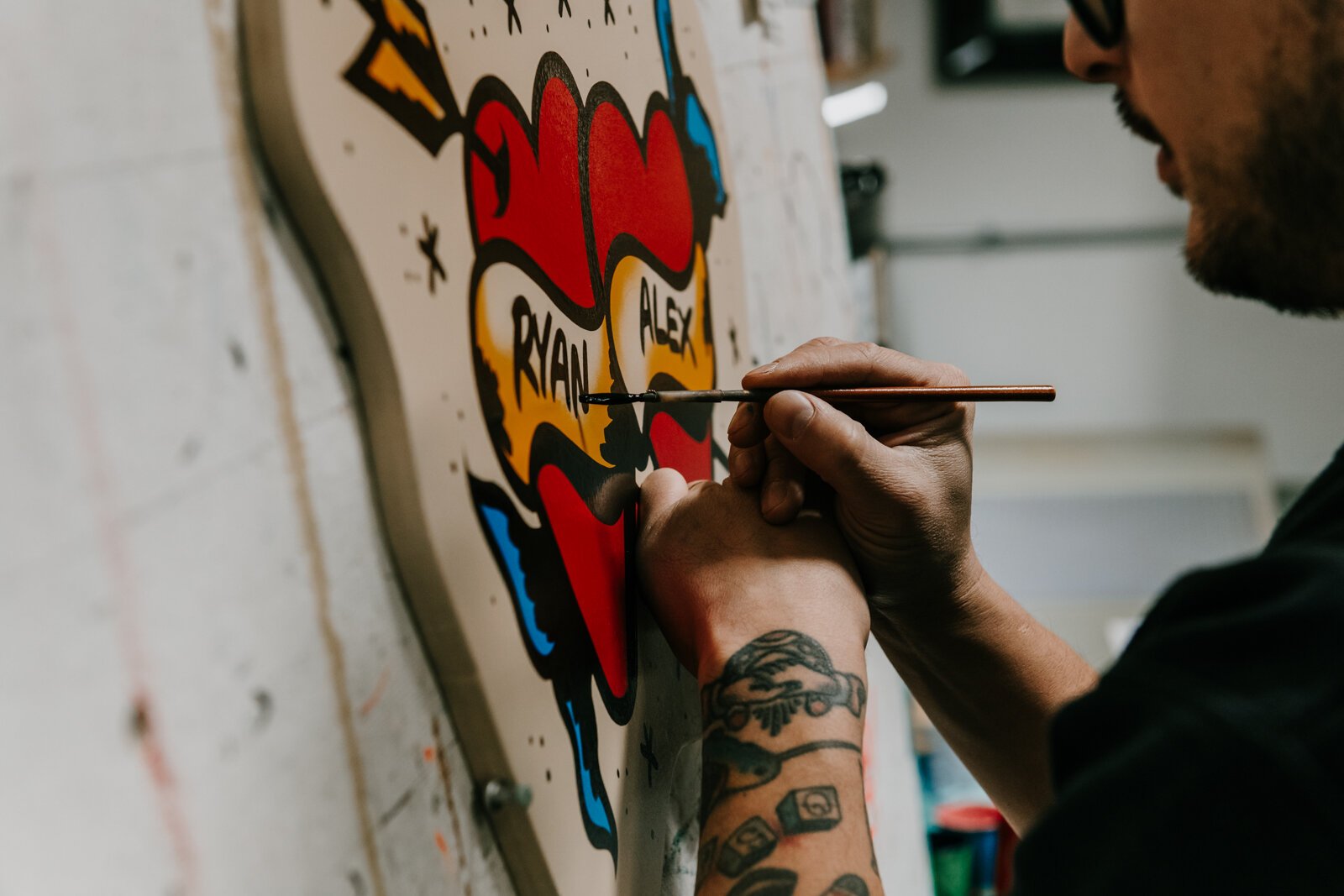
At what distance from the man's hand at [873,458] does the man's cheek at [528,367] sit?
0.37ft

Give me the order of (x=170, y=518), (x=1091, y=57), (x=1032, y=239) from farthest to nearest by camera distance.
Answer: (x=1032, y=239), (x=1091, y=57), (x=170, y=518)

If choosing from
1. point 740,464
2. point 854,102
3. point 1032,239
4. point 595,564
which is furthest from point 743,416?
point 1032,239

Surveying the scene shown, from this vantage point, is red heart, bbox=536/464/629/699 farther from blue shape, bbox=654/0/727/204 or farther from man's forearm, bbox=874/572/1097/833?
blue shape, bbox=654/0/727/204

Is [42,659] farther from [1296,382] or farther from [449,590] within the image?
[1296,382]

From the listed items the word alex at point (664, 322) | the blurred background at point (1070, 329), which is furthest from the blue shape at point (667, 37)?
the blurred background at point (1070, 329)

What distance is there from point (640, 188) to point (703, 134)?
0.18 m

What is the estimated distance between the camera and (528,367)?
0.58 metres

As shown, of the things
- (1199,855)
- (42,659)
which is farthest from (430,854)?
(1199,855)

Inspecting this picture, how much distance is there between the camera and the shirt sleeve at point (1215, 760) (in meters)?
0.41

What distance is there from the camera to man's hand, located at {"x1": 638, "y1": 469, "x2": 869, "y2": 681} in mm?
658

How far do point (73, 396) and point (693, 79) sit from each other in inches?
27.2

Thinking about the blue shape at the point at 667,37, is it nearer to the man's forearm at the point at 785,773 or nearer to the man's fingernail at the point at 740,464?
the man's fingernail at the point at 740,464

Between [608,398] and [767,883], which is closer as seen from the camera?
[767,883]

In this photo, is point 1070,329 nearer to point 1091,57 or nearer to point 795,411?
point 1091,57
